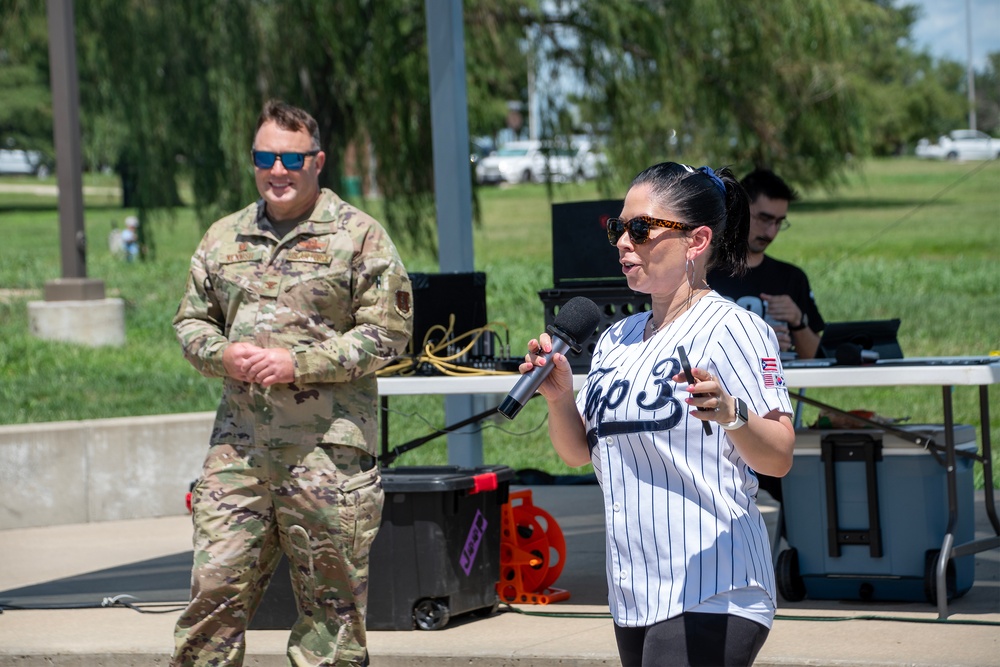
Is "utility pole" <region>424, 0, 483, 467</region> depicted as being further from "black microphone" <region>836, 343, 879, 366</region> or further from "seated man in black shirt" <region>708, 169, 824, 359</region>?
"black microphone" <region>836, 343, 879, 366</region>

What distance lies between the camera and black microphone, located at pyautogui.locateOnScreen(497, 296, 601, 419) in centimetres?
274

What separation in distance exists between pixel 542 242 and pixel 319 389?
80.0 feet

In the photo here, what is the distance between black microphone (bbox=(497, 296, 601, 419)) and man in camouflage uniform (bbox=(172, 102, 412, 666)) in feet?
4.65

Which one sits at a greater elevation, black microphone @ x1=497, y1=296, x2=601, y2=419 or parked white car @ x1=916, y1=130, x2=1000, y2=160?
parked white car @ x1=916, y1=130, x2=1000, y2=160

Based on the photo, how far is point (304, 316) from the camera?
4297 millimetres

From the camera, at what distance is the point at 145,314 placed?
56.0 feet

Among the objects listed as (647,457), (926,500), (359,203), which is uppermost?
(359,203)

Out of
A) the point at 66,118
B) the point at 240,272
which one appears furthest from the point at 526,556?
the point at 66,118

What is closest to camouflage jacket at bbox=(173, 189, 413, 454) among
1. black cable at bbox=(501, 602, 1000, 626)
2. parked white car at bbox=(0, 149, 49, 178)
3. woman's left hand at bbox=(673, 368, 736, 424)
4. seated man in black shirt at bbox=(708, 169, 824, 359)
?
black cable at bbox=(501, 602, 1000, 626)

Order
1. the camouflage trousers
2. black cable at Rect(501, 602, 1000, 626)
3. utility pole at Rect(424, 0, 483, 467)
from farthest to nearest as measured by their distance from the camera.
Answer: utility pole at Rect(424, 0, 483, 467) < black cable at Rect(501, 602, 1000, 626) < the camouflage trousers

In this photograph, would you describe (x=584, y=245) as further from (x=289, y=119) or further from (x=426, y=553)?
(x=289, y=119)

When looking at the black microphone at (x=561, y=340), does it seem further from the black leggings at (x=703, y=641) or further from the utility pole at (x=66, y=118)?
the utility pole at (x=66, y=118)

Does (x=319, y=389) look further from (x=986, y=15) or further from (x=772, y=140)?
(x=986, y=15)

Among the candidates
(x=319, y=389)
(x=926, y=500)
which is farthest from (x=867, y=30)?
(x=319, y=389)
